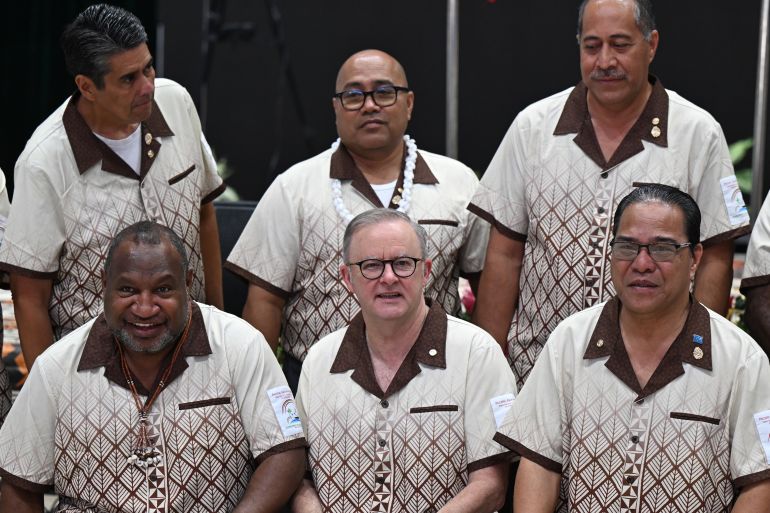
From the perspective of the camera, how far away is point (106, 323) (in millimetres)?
3262

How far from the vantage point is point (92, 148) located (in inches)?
143

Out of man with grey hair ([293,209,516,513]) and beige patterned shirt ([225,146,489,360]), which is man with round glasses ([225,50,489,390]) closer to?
beige patterned shirt ([225,146,489,360])

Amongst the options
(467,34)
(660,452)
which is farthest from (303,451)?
(467,34)

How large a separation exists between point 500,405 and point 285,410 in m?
0.52

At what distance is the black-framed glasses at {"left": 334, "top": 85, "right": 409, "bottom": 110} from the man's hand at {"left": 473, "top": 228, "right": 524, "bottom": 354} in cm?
47

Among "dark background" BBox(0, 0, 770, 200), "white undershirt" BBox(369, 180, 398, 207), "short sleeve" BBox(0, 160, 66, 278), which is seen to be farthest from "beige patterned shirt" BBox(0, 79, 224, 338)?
"dark background" BBox(0, 0, 770, 200)

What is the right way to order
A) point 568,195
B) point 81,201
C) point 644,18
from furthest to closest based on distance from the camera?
point 81,201, point 568,195, point 644,18

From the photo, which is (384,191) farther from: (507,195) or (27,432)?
(27,432)

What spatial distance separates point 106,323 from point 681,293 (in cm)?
140

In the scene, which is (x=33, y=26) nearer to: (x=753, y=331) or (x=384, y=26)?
(x=384, y=26)

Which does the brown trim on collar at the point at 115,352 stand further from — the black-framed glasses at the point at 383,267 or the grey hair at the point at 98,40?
the grey hair at the point at 98,40

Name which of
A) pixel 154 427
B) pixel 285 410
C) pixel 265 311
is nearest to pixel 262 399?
pixel 285 410

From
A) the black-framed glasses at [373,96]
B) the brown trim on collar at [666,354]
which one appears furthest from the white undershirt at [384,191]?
the brown trim on collar at [666,354]

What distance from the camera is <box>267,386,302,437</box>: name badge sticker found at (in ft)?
10.4
